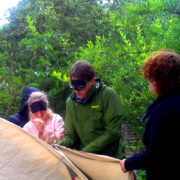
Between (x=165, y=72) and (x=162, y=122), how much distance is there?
368 millimetres

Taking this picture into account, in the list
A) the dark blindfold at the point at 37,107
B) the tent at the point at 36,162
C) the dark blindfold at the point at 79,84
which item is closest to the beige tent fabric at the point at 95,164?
the tent at the point at 36,162

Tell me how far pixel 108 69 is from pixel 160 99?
2.05 metres

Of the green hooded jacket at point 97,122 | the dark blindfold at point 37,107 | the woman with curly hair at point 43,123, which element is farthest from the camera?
the dark blindfold at point 37,107

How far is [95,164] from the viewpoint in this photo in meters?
2.52

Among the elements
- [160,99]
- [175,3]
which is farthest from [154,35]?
[160,99]

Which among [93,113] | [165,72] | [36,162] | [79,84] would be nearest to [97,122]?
[93,113]

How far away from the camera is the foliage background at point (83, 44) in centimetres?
347

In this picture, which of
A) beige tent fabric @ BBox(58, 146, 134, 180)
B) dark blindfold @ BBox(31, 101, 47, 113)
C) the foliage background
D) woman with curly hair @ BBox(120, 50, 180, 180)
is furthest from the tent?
the foliage background

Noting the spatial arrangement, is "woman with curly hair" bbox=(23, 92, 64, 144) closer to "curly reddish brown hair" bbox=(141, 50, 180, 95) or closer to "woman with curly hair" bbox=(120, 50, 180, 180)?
"woman with curly hair" bbox=(120, 50, 180, 180)

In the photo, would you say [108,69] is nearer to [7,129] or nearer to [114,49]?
[114,49]

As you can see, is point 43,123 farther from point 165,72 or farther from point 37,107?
point 165,72

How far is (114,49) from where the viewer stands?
421 cm

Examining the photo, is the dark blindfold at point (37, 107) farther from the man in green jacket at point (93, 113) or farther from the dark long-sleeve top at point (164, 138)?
the dark long-sleeve top at point (164, 138)

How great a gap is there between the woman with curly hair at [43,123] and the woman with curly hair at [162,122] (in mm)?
1315
